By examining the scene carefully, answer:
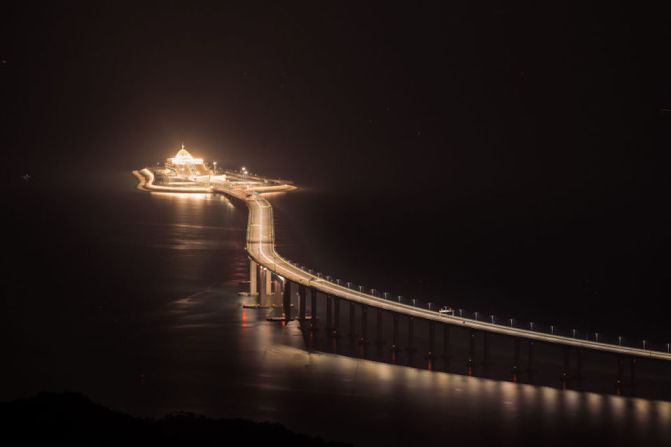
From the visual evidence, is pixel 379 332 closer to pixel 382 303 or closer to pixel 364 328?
pixel 364 328

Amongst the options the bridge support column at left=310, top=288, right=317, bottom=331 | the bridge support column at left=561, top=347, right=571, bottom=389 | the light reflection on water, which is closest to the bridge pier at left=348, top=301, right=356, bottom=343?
the bridge support column at left=310, top=288, right=317, bottom=331

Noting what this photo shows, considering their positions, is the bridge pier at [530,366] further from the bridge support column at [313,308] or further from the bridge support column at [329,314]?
the bridge support column at [313,308]

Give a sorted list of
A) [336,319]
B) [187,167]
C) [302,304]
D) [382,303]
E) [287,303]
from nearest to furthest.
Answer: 1. [382,303]
2. [336,319]
3. [302,304]
4. [287,303]
5. [187,167]

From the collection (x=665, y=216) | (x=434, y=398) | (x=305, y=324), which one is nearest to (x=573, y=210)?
(x=665, y=216)

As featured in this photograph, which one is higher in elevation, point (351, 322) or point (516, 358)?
point (351, 322)

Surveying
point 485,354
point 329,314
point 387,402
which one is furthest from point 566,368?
point 329,314

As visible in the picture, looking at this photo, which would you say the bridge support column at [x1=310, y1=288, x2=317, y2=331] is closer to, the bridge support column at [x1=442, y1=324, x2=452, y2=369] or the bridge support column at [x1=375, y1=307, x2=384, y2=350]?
the bridge support column at [x1=375, y1=307, x2=384, y2=350]

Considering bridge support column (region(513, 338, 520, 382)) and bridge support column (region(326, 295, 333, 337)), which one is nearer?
bridge support column (region(513, 338, 520, 382))

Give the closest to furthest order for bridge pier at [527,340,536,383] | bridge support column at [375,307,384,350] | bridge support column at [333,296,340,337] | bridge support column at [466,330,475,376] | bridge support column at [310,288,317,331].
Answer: bridge pier at [527,340,536,383] < bridge support column at [466,330,475,376] < bridge support column at [375,307,384,350] < bridge support column at [333,296,340,337] < bridge support column at [310,288,317,331]
